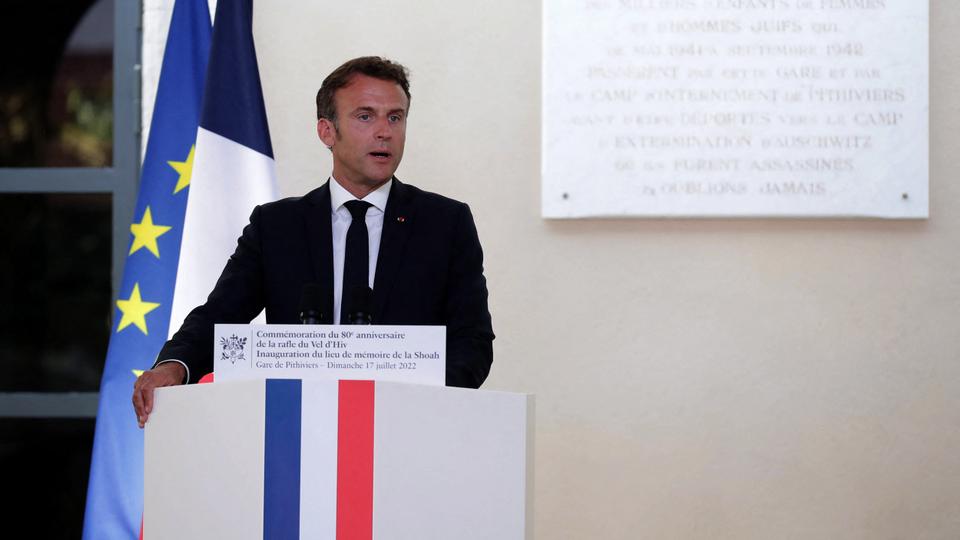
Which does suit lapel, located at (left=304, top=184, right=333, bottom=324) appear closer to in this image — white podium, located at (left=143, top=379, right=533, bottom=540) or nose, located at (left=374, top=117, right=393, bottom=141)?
nose, located at (left=374, top=117, right=393, bottom=141)

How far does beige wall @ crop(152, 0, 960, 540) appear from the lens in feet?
11.7

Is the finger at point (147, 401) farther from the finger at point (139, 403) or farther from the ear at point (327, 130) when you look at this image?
the ear at point (327, 130)

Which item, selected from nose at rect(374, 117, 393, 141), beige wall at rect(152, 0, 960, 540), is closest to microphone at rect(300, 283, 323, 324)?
nose at rect(374, 117, 393, 141)

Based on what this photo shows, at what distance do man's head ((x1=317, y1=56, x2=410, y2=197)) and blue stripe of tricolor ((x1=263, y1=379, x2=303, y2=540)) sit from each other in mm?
700

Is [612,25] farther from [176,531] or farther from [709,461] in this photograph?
[176,531]

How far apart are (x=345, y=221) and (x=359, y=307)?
560 millimetres

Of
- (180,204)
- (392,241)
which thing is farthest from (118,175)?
(392,241)

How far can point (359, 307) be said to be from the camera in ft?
6.48

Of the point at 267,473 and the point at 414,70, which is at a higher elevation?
the point at 414,70

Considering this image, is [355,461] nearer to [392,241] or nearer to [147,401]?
[147,401]

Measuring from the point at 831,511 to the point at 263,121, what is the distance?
7.18 feet

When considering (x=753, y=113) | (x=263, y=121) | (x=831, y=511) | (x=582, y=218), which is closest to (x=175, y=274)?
(x=263, y=121)

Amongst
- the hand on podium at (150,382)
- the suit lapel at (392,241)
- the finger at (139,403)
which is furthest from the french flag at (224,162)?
the finger at (139,403)

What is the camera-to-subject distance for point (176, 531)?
76.6 inches
